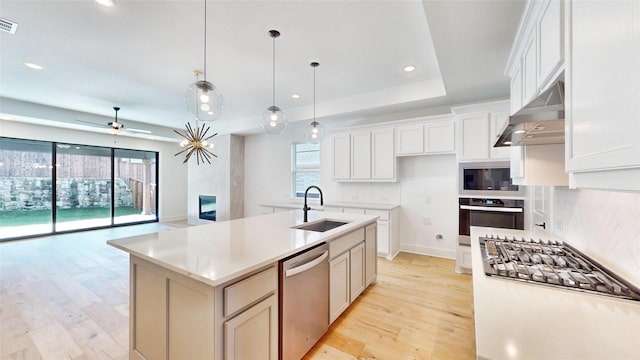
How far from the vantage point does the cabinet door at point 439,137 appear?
399 cm

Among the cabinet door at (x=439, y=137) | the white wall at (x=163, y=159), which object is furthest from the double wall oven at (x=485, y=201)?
the white wall at (x=163, y=159)

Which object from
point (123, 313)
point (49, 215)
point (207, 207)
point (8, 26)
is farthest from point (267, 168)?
point (49, 215)

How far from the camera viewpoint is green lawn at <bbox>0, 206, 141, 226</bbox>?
17.9 feet

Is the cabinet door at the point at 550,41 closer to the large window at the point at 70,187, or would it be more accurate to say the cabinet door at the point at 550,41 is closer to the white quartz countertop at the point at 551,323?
the white quartz countertop at the point at 551,323

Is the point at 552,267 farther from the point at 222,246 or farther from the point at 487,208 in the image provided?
the point at 487,208

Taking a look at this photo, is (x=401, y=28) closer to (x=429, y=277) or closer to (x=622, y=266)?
(x=622, y=266)

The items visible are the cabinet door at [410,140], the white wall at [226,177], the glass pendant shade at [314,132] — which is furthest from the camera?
the white wall at [226,177]

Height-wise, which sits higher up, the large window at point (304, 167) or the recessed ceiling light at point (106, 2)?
the recessed ceiling light at point (106, 2)

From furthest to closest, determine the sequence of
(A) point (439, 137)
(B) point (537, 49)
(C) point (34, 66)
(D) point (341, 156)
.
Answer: (D) point (341, 156), (A) point (439, 137), (C) point (34, 66), (B) point (537, 49)

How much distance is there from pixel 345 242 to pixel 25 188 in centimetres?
746

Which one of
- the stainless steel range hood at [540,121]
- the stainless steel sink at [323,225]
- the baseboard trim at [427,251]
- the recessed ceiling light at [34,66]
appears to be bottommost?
the baseboard trim at [427,251]

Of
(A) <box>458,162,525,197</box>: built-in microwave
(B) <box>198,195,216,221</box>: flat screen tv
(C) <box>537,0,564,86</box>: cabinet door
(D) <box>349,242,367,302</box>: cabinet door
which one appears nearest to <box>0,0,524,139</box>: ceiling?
(C) <box>537,0,564,86</box>: cabinet door

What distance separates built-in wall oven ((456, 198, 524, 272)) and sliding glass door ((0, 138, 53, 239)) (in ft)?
28.3

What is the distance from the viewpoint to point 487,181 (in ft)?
11.6
